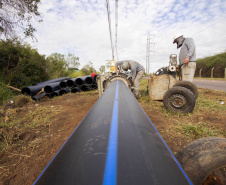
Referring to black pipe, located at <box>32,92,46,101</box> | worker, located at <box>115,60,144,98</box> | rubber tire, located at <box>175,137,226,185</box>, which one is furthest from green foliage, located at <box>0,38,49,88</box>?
rubber tire, located at <box>175,137,226,185</box>

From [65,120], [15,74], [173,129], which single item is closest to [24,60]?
[15,74]

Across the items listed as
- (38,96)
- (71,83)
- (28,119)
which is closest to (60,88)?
(71,83)

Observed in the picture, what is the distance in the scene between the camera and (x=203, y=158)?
3.28 feet

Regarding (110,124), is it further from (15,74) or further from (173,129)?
(15,74)

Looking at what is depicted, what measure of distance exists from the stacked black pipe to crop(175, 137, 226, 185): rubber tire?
725 centimetres

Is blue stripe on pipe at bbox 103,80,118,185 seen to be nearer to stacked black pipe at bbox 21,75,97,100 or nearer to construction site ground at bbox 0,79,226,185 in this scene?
construction site ground at bbox 0,79,226,185

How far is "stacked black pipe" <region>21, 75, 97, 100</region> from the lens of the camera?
22.0 ft

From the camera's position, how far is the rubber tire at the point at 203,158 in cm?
94

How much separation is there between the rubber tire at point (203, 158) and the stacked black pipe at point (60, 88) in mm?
7251

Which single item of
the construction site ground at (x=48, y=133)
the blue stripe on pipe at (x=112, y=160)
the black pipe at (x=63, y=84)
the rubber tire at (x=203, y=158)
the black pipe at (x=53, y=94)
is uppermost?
the blue stripe on pipe at (x=112, y=160)

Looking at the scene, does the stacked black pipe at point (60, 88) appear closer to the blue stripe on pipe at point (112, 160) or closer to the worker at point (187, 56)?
the worker at point (187, 56)

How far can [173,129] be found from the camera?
2629mm

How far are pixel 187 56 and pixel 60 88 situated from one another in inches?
282

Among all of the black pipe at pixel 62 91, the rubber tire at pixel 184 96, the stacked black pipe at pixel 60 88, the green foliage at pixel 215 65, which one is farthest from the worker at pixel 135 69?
the green foliage at pixel 215 65
